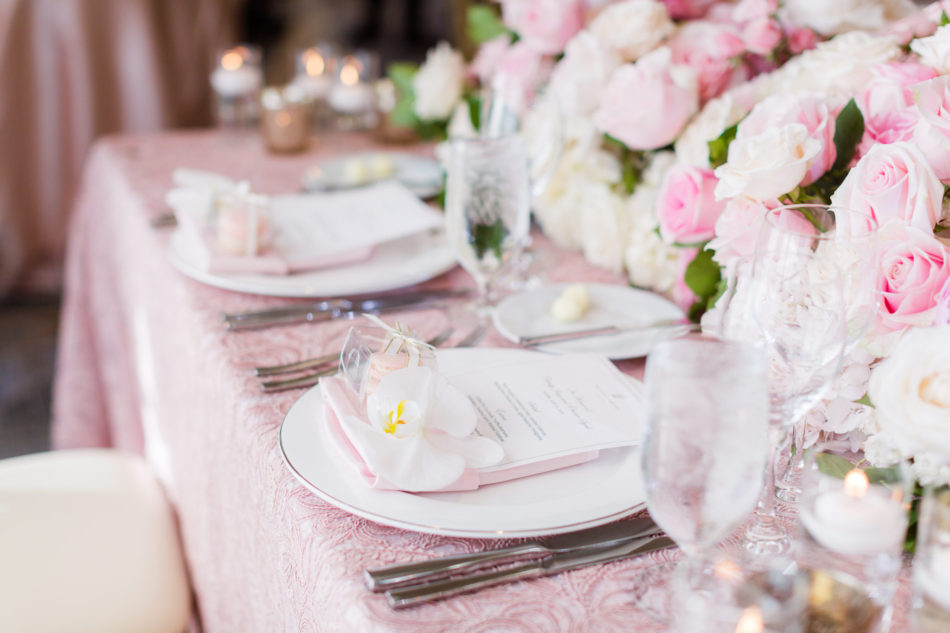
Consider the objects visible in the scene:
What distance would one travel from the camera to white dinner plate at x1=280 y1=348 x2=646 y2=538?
57cm

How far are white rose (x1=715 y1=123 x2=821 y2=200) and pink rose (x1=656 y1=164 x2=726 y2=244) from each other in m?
0.13

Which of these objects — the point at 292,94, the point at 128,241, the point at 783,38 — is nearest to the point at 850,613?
the point at 783,38

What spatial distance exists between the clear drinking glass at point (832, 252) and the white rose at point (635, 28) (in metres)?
0.51

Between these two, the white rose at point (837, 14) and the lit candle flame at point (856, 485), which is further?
the white rose at point (837, 14)

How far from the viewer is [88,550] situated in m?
1.07

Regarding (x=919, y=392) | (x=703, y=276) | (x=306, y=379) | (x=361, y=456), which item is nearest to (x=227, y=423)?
(x=306, y=379)

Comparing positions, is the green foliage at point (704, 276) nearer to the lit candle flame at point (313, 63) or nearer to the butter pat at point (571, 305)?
the butter pat at point (571, 305)

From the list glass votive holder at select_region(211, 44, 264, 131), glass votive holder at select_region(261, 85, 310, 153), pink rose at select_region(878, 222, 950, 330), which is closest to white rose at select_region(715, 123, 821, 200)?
pink rose at select_region(878, 222, 950, 330)

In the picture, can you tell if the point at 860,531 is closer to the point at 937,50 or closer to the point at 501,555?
the point at 501,555

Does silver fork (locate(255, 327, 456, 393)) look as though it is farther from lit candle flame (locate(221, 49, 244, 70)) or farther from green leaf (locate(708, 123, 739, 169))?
lit candle flame (locate(221, 49, 244, 70))

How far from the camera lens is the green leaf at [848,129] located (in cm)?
77

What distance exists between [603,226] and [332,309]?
38 cm

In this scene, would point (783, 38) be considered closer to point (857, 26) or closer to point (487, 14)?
point (857, 26)

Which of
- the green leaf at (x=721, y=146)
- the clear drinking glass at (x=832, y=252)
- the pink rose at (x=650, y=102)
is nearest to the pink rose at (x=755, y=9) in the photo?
the pink rose at (x=650, y=102)
